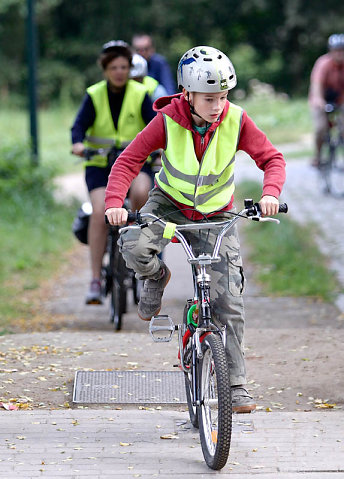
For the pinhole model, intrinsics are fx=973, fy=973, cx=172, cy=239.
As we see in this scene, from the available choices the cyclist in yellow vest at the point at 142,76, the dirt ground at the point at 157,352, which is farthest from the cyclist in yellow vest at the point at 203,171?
the cyclist in yellow vest at the point at 142,76

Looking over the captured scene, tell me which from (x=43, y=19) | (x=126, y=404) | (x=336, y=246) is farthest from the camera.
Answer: (x=43, y=19)

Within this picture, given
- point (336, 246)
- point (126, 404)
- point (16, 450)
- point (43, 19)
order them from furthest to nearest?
point (43, 19)
point (336, 246)
point (126, 404)
point (16, 450)

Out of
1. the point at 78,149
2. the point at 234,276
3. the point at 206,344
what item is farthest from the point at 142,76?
the point at 206,344

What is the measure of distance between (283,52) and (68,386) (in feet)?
130

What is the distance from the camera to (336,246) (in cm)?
1034

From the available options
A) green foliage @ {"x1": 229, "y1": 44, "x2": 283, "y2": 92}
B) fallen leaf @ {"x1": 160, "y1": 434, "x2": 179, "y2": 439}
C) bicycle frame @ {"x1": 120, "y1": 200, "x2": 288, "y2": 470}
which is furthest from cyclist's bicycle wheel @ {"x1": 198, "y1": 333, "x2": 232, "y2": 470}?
green foliage @ {"x1": 229, "y1": 44, "x2": 283, "y2": 92}

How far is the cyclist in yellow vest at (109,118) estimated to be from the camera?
281 inches

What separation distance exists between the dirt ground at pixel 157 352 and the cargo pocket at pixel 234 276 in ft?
2.52

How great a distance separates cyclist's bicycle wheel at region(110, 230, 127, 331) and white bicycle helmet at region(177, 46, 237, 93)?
2.92 metres

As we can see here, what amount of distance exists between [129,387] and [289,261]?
15.8 feet

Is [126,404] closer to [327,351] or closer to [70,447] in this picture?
[70,447]

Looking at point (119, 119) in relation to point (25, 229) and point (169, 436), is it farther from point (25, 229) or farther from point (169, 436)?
point (25, 229)

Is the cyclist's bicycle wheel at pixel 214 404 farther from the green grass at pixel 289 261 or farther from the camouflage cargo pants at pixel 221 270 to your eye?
the green grass at pixel 289 261

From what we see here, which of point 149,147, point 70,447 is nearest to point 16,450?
point 70,447
